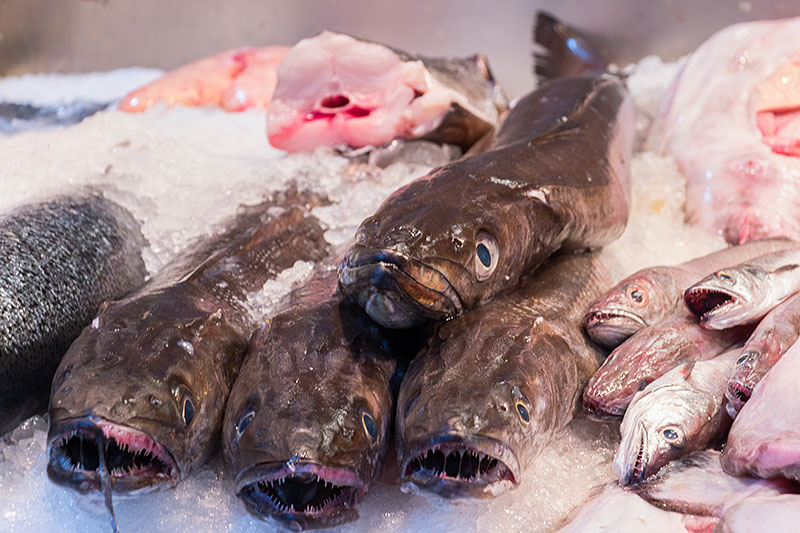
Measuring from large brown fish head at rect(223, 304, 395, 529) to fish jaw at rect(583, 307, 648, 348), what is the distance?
55 cm

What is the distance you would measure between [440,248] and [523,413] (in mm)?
390

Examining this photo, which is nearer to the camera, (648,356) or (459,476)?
(459,476)

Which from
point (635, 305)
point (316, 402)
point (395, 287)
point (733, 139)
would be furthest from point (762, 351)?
point (733, 139)

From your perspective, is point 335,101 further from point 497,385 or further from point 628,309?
point 497,385

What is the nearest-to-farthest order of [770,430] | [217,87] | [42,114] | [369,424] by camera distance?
[770,430]
[369,424]
[42,114]
[217,87]

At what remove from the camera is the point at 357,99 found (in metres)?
2.82

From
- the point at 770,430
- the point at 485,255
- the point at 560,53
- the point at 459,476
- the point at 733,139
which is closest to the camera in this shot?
the point at 770,430

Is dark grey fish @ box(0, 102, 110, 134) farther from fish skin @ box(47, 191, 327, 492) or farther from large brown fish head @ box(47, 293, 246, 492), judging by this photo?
large brown fish head @ box(47, 293, 246, 492)

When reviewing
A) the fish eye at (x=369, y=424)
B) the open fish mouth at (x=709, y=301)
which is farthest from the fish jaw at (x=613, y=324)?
the fish eye at (x=369, y=424)

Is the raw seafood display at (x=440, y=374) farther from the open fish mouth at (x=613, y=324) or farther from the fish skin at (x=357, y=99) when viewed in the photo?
the fish skin at (x=357, y=99)

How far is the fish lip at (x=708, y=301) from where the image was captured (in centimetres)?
163

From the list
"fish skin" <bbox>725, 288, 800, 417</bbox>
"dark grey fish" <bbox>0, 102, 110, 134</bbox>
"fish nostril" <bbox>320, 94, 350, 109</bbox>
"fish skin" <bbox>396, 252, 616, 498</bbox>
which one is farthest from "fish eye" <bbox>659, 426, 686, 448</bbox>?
"dark grey fish" <bbox>0, 102, 110, 134</bbox>

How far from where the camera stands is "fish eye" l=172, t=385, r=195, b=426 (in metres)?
1.48

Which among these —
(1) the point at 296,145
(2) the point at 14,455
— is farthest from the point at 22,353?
(1) the point at 296,145
